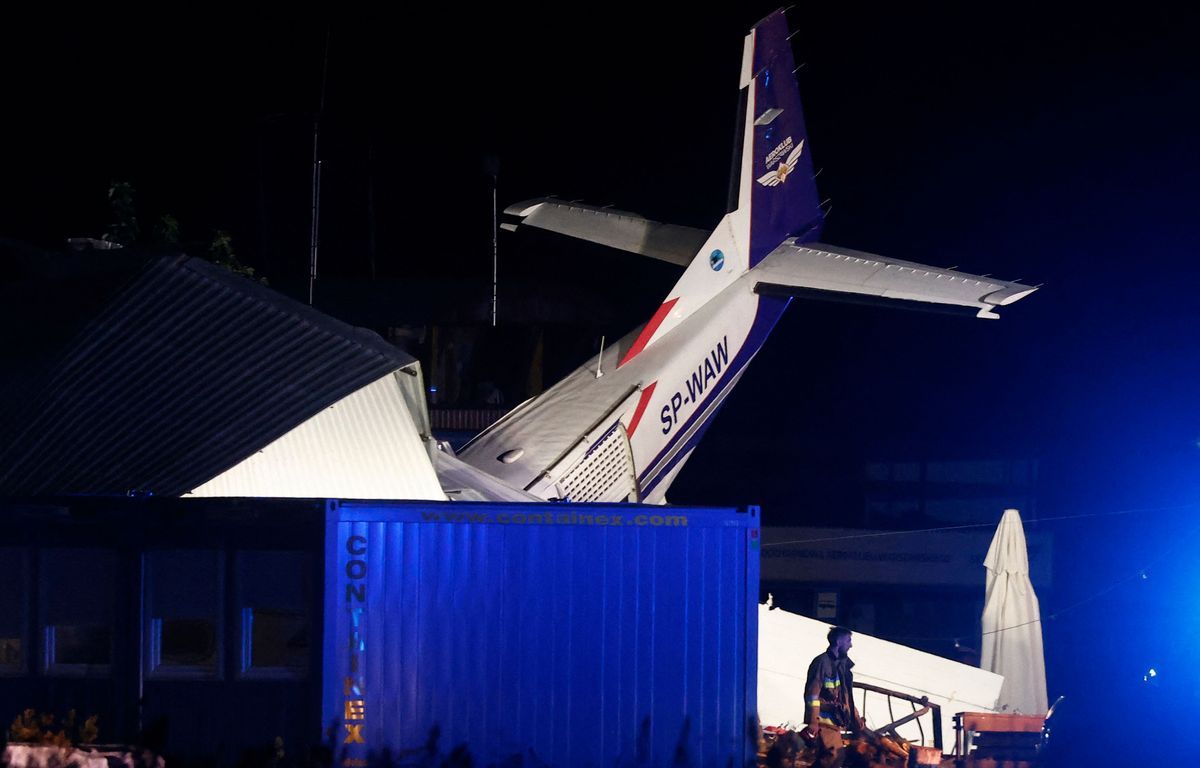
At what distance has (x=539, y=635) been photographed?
407 inches

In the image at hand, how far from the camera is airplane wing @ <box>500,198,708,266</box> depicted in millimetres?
18250

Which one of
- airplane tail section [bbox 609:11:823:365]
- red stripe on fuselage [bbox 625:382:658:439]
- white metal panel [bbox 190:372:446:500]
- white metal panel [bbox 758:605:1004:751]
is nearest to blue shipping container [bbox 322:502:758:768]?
white metal panel [bbox 190:372:446:500]

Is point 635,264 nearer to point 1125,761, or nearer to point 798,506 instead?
point 798,506

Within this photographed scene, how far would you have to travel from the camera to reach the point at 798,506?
2528 centimetres

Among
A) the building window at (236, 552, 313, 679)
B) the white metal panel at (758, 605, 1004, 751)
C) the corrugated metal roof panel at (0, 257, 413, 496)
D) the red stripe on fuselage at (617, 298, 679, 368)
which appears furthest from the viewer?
the red stripe on fuselage at (617, 298, 679, 368)

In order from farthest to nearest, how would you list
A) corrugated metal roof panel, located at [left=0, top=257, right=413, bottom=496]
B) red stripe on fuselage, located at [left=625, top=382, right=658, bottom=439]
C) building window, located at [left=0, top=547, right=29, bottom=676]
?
red stripe on fuselage, located at [left=625, top=382, right=658, bottom=439], corrugated metal roof panel, located at [left=0, top=257, right=413, bottom=496], building window, located at [left=0, top=547, right=29, bottom=676]

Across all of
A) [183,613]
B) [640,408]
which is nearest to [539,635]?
[183,613]

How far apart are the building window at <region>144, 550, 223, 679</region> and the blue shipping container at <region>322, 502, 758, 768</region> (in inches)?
43.7

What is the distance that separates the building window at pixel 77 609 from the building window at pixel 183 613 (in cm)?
36

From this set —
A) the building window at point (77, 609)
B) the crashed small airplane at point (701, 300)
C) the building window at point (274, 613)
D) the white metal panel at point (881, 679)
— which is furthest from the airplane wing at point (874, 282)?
the building window at point (77, 609)

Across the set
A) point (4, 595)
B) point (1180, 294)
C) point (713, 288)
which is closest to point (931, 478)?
point (1180, 294)

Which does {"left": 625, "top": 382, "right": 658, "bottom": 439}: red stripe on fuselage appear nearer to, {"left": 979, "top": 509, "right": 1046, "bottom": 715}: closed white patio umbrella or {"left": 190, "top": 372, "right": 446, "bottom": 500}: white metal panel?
{"left": 190, "top": 372, "right": 446, "bottom": 500}: white metal panel

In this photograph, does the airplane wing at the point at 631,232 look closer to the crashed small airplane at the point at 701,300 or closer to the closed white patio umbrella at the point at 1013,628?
the crashed small airplane at the point at 701,300

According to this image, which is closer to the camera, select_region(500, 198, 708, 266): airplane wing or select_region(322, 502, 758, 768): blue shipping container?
select_region(322, 502, 758, 768): blue shipping container
